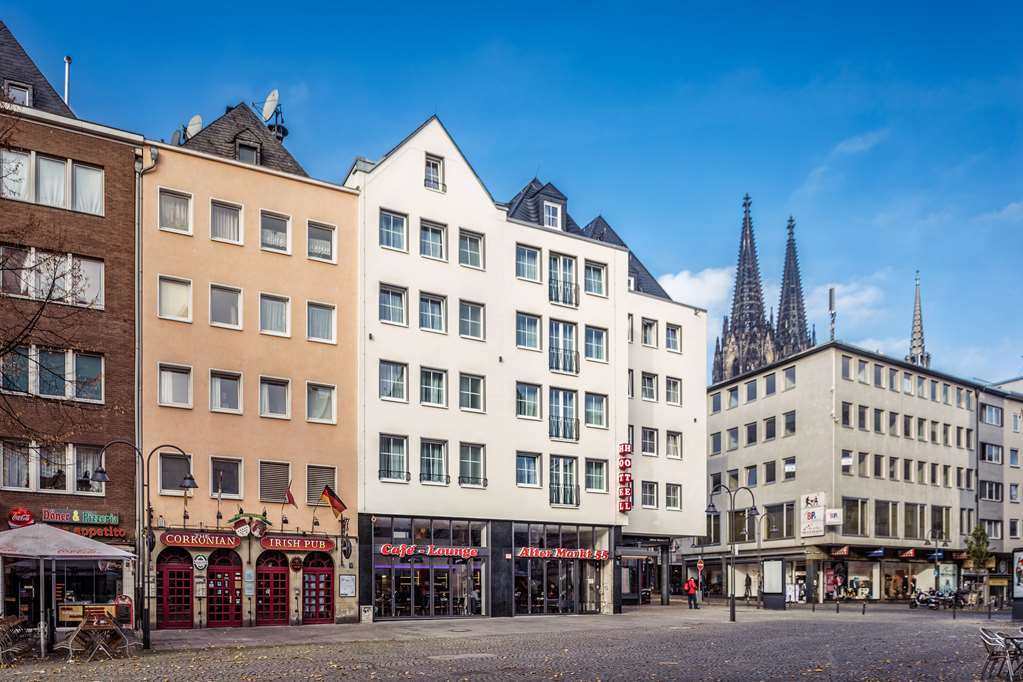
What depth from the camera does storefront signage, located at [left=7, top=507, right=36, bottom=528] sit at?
3444 centimetres

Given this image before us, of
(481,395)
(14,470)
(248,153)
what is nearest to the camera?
(14,470)

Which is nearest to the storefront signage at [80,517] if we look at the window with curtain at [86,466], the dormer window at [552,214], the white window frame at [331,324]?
the window with curtain at [86,466]

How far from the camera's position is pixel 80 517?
117ft

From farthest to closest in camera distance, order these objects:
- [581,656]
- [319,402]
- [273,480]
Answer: [319,402] < [273,480] < [581,656]

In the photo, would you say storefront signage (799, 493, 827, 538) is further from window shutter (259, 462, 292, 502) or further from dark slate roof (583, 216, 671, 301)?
window shutter (259, 462, 292, 502)

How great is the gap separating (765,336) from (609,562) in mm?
96333

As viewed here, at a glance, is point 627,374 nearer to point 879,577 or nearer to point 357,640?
point 357,640

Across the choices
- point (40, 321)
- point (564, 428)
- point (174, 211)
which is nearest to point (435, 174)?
point (174, 211)

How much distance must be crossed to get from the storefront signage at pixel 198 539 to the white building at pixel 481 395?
18.2 feet

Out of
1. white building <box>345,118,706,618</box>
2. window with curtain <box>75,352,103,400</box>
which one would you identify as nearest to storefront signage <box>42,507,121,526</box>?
window with curtain <box>75,352,103,400</box>

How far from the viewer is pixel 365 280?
4378 cm

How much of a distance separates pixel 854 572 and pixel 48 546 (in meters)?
59.7

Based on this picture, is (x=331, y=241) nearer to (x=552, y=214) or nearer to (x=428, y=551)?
(x=428, y=551)

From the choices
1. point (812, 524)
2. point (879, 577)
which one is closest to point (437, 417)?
point (812, 524)
